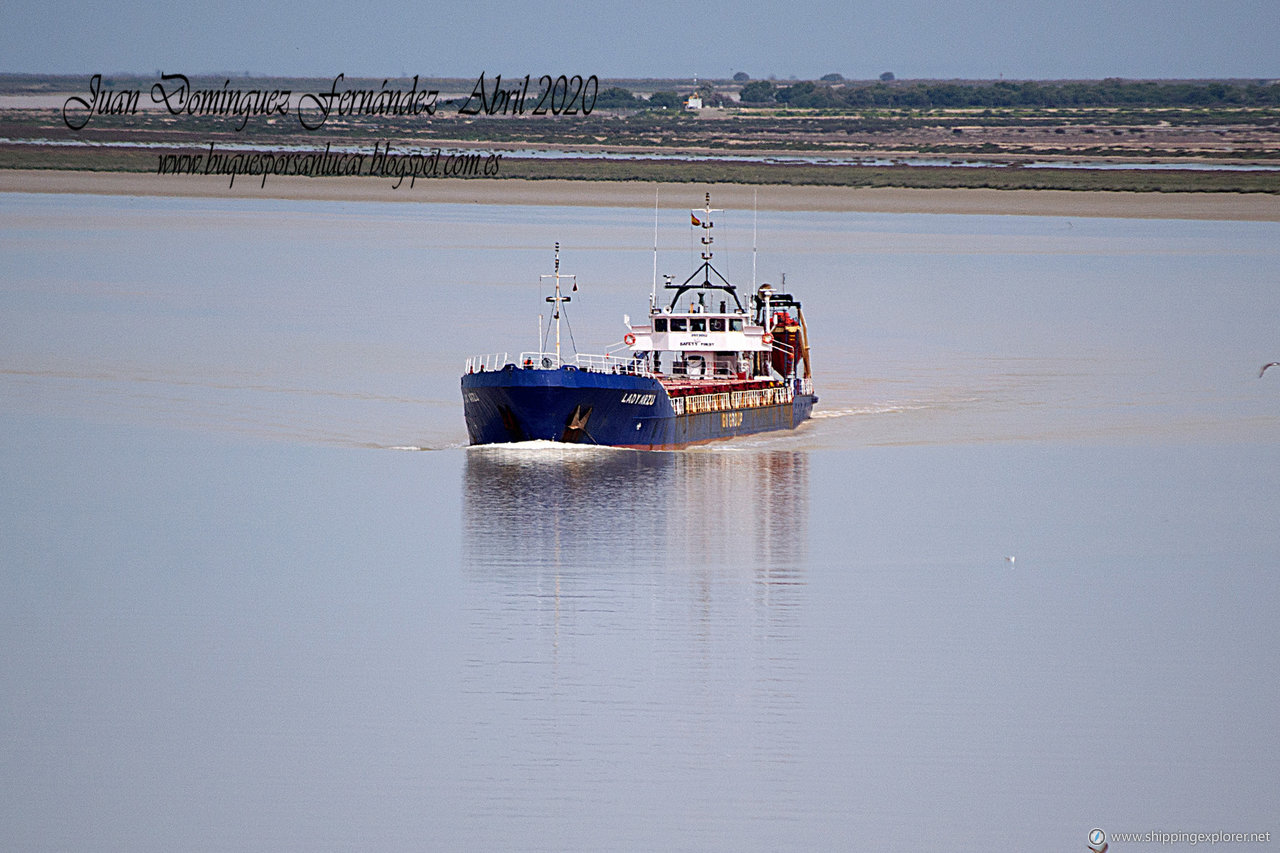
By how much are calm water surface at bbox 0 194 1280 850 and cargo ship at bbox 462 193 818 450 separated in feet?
2.85

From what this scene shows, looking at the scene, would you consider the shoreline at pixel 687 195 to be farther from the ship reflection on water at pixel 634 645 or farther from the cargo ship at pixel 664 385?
the ship reflection on water at pixel 634 645

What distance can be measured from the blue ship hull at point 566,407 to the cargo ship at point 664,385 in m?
0.02

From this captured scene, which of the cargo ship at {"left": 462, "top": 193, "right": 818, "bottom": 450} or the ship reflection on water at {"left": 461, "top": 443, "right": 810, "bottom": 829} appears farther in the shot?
the cargo ship at {"left": 462, "top": 193, "right": 818, "bottom": 450}

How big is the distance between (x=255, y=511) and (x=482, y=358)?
71.9ft

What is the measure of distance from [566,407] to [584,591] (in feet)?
47.7

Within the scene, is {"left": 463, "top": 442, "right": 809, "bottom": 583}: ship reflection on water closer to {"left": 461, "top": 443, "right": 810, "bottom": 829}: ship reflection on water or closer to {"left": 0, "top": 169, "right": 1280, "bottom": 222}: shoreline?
{"left": 461, "top": 443, "right": 810, "bottom": 829}: ship reflection on water

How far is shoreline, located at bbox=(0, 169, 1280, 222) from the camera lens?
459ft

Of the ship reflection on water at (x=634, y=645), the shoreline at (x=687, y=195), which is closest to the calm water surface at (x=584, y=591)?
the ship reflection on water at (x=634, y=645)

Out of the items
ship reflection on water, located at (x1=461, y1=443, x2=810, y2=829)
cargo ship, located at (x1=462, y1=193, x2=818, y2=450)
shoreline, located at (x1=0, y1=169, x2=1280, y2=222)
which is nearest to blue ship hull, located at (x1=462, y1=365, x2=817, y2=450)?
cargo ship, located at (x1=462, y1=193, x2=818, y2=450)

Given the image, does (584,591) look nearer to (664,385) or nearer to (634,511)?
(634,511)

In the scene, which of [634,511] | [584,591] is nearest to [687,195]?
[634,511]

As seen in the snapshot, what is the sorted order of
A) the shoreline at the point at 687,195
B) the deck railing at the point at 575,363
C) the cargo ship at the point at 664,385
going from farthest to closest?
the shoreline at the point at 687,195
the deck railing at the point at 575,363
the cargo ship at the point at 664,385

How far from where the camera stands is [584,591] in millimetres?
31219

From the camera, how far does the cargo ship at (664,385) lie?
45.2 metres
